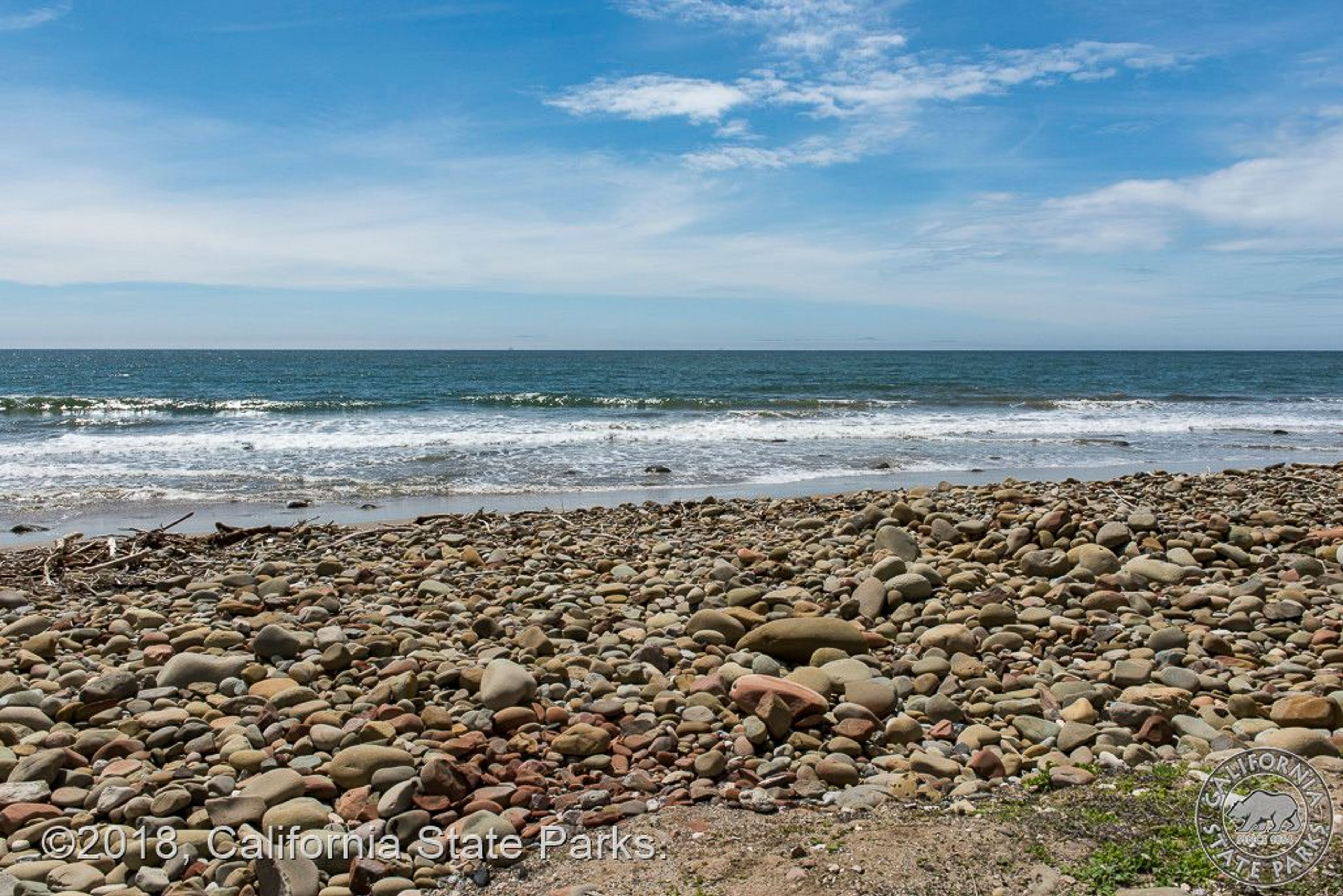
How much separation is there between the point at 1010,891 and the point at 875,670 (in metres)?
2.01

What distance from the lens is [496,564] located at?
7195 millimetres

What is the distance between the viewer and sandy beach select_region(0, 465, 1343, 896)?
2.93 meters

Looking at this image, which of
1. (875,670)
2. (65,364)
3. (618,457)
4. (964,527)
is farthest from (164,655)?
(65,364)

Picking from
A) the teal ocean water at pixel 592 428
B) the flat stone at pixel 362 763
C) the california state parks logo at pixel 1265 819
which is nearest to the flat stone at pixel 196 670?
the flat stone at pixel 362 763

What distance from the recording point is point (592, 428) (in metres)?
23.0

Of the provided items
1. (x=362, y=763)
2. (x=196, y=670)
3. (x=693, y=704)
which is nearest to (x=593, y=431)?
(x=196, y=670)

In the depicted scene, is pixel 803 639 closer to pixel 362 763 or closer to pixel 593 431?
pixel 362 763

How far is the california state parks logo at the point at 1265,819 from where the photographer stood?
2.54m

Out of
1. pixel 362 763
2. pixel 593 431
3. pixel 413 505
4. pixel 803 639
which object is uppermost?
pixel 593 431

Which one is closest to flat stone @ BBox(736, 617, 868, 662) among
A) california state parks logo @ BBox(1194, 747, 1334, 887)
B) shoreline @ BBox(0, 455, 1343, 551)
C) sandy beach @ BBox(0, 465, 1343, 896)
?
sandy beach @ BBox(0, 465, 1343, 896)

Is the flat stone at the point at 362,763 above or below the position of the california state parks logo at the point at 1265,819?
below

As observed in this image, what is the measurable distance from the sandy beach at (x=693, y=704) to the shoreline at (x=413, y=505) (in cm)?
298

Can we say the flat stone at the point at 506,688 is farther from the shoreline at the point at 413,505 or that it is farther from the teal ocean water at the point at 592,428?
the teal ocean water at the point at 592,428

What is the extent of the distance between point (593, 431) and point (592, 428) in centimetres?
54
